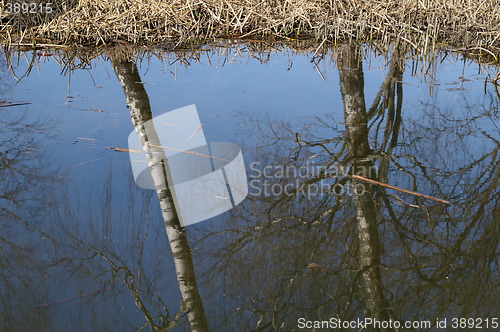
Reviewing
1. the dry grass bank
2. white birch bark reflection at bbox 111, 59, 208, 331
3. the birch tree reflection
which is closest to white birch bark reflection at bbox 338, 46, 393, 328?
the birch tree reflection

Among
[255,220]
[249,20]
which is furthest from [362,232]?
[249,20]

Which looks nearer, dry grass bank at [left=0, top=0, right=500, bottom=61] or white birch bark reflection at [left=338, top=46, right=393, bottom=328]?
white birch bark reflection at [left=338, top=46, right=393, bottom=328]

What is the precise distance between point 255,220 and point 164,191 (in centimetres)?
48

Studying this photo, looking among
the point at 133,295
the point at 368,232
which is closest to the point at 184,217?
the point at 133,295

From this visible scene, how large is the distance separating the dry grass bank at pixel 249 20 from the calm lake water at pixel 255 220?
1210 mm

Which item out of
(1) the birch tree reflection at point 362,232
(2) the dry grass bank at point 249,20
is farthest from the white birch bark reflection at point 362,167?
(2) the dry grass bank at point 249,20

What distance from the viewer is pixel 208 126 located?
344 cm

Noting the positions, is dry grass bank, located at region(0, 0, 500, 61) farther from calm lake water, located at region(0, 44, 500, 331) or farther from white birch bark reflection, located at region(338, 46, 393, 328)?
calm lake water, located at region(0, 44, 500, 331)

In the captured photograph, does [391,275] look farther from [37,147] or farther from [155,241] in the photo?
[37,147]

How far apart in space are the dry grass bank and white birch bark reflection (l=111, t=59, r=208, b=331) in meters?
0.87

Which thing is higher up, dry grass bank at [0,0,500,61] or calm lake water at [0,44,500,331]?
dry grass bank at [0,0,500,61]

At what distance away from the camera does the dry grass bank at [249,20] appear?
192 inches

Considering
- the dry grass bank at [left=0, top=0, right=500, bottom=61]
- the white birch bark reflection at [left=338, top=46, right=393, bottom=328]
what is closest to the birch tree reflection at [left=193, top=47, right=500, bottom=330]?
the white birch bark reflection at [left=338, top=46, right=393, bottom=328]

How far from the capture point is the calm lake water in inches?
77.8
